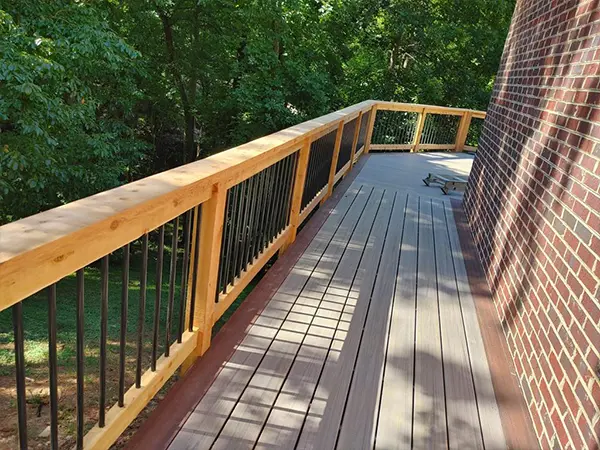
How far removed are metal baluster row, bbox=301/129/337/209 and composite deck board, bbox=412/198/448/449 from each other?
1179 millimetres

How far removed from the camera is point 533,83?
3924 millimetres

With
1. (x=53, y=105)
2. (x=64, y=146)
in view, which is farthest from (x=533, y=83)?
(x=64, y=146)

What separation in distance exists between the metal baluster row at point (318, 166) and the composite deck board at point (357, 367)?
0.61m

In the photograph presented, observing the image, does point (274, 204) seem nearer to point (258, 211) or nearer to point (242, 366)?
point (258, 211)

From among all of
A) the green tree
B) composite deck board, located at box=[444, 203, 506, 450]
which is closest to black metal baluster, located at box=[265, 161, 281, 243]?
composite deck board, located at box=[444, 203, 506, 450]

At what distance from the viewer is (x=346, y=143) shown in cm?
670

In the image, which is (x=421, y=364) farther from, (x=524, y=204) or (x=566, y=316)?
(x=524, y=204)

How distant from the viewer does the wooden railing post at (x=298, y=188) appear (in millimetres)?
4062

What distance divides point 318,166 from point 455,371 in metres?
2.68

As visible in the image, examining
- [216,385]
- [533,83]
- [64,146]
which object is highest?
[533,83]

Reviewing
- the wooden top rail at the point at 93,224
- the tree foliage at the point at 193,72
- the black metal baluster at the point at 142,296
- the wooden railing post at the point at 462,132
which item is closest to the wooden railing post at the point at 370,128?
the wooden railing post at the point at 462,132

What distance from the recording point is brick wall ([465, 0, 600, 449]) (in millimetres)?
2082

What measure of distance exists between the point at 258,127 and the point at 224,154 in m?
10.6

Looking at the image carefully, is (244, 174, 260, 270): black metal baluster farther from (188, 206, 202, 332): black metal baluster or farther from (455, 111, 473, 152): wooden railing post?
(455, 111, 473, 152): wooden railing post
